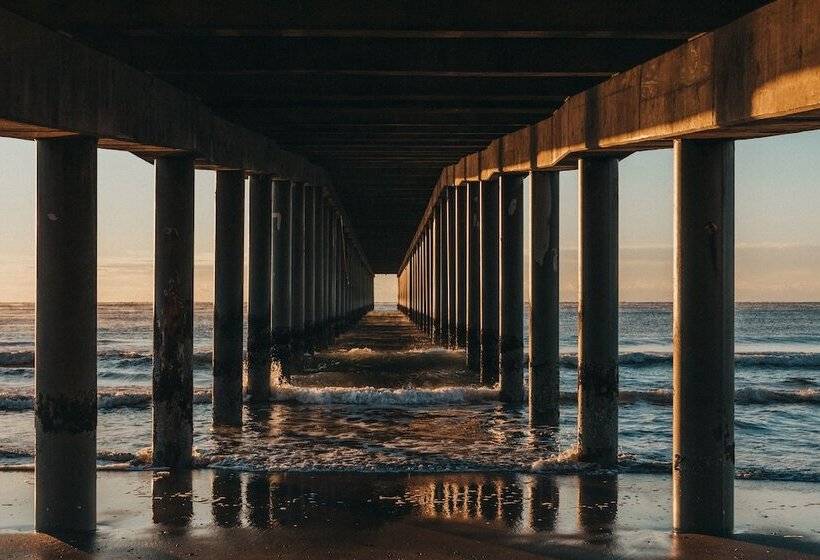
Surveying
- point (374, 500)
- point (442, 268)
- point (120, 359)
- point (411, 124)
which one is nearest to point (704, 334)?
point (374, 500)

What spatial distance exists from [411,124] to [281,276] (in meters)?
7.83

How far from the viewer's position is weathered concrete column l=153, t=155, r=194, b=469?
12508mm

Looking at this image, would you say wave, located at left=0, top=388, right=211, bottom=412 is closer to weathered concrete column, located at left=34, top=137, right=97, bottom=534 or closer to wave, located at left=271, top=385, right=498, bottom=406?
wave, located at left=271, top=385, right=498, bottom=406

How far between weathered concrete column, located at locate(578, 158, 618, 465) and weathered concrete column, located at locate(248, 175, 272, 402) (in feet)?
24.7

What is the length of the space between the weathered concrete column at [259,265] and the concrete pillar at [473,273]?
6650mm

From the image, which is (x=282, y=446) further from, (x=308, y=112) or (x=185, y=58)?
(x=185, y=58)

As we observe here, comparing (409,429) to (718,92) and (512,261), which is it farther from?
(718,92)

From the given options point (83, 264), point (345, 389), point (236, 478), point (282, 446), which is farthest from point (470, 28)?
point (345, 389)

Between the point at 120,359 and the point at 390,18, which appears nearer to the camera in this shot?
the point at 390,18

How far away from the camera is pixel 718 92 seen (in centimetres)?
800

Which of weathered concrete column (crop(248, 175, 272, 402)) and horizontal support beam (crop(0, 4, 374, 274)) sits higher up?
horizontal support beam (crop(0, 4, 374, 274))

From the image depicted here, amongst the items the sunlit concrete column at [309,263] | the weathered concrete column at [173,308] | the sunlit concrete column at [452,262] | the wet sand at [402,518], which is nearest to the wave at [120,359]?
the sunlit concrete column at [309,263]

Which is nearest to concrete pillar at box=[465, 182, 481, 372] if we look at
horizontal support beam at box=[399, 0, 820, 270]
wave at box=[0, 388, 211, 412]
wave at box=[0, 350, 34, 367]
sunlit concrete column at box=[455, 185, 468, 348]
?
sunlit concrete column at box=[455, 185, 468, 348]

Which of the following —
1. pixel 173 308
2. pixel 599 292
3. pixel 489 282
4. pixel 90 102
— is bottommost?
pixel 173 308
